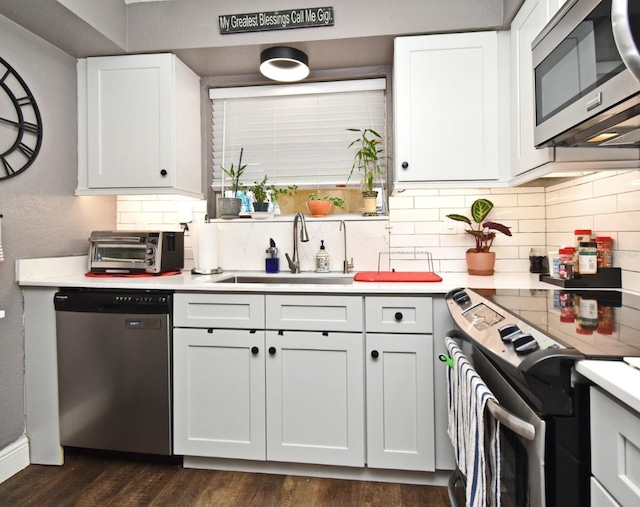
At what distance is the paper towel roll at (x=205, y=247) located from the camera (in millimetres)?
2443

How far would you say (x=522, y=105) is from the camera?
193 cm

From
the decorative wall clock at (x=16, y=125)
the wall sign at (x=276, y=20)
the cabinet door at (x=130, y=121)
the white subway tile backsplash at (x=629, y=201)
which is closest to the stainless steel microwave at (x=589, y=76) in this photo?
the white subway tile backsplash at (x=629, y=201)

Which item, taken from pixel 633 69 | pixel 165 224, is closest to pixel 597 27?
pixel 633 69

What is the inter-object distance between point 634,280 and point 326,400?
1399 mm

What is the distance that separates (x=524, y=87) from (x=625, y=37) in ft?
3.97

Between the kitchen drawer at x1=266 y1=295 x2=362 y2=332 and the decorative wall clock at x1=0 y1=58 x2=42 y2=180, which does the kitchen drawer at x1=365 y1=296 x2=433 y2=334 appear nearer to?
the kitchen drawer at x1=266 y1=295 x2=362 y2=332

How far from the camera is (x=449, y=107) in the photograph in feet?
6.97

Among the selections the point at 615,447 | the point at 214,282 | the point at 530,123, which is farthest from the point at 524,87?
the point at 214,282

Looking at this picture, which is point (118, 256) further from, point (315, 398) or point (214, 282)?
point (315, 398)

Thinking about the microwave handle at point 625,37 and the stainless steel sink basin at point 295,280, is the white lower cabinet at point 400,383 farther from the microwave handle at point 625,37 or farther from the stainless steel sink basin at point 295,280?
the microwave handle at point 625,37

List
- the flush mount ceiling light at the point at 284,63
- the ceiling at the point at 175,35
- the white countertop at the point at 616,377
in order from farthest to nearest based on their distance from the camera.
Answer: the flush mount ceiling light at the point at 284,63
the ceiling at the point at 175,35
the white countertop at the point at 616,377

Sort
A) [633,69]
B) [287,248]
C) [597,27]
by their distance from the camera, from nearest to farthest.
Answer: [633,69] → [597,27] → [287,248]

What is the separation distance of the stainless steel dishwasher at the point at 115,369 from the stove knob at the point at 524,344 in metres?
1.57

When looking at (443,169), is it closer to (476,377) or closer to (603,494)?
(476,377)
